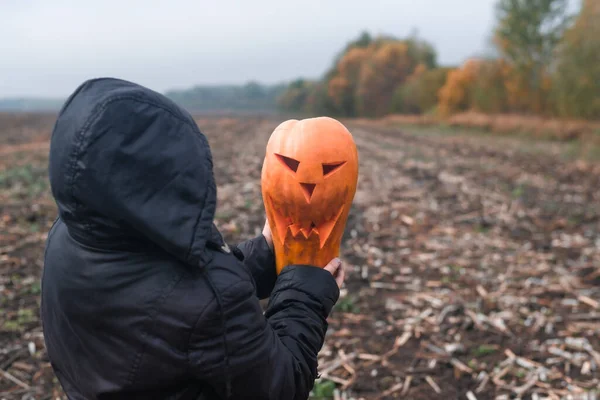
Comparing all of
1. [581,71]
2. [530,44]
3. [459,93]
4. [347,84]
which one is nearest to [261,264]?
[581,71]

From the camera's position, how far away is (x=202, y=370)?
5.56ft

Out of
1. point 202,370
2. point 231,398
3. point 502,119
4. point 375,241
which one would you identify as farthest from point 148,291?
point 502,119

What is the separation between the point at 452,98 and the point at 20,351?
143 ft

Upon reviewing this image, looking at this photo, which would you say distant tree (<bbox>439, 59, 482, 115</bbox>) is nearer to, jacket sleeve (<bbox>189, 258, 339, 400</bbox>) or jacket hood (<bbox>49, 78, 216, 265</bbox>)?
jacket sleeve (<bbox>189, 258, 339, 400</bbox>)

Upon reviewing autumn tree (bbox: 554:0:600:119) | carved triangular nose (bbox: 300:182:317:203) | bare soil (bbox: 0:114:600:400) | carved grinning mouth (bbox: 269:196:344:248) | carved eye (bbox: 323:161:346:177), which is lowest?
bare soil (bbox: 0:114:600:400)

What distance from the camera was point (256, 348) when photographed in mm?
1728

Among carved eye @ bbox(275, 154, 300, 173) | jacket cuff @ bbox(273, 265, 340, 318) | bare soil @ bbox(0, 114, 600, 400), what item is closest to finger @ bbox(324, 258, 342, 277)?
jacket cuff @ bbox(273, 265, 340, 318)

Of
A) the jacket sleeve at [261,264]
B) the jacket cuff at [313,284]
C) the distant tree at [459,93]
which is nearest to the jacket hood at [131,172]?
the jacket cuff at [313,284]

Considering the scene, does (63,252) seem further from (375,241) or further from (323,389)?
(375,241)

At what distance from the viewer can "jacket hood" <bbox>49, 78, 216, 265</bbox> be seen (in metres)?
1.54

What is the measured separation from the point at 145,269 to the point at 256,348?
44cm

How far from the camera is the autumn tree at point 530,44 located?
3434 cm

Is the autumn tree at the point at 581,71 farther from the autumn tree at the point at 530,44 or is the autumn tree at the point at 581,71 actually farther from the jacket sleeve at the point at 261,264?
the jacket sleeve at the point at 261,264

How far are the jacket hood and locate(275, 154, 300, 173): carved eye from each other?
1088mm
